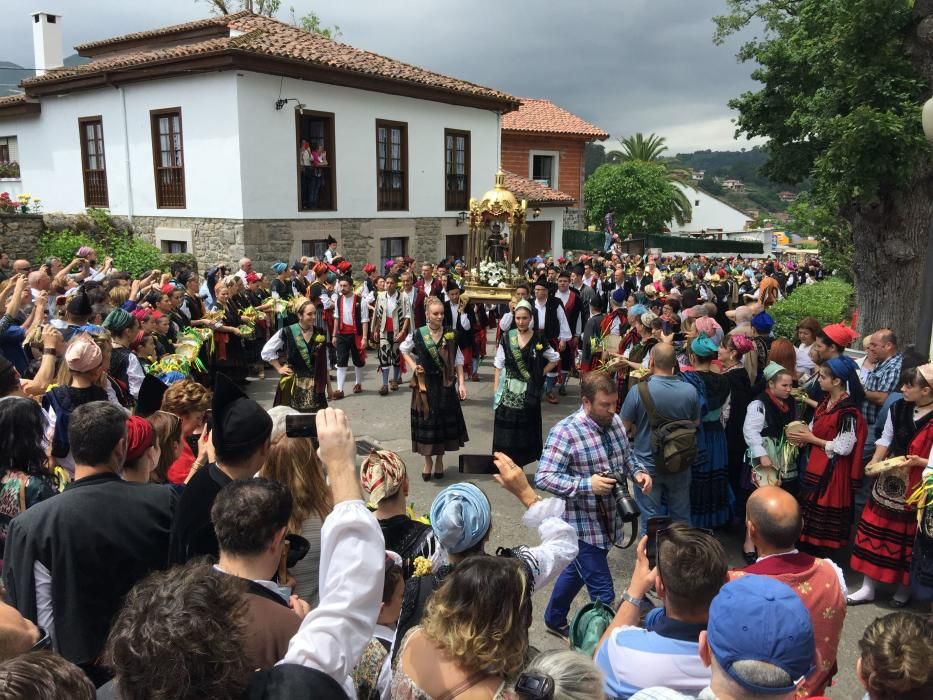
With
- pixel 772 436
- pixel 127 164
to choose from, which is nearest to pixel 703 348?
pixel 772 436

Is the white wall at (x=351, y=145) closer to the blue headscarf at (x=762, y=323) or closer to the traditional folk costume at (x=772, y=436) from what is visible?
the blue headscarf at (x=762, y=323)

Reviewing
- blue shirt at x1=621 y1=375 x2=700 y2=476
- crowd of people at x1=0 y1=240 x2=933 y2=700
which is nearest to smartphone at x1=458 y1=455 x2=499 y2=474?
crowd of people at x1=0 y1=240 x2=933 y2=700

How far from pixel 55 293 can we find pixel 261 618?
8.23 m

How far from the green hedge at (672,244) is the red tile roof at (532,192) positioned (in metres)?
5.72

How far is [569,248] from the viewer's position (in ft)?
108

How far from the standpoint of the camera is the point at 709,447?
214 inches

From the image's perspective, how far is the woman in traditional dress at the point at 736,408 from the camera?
5717 millimetres

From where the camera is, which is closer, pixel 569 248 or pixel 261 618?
pixel 261 618

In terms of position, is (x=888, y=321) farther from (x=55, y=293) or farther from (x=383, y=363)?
(x=55, y=293)

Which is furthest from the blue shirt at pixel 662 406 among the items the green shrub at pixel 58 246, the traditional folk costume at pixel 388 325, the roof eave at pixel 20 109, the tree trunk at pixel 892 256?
the roof eave at pixel 20 109

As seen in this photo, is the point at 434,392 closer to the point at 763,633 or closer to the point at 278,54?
the point at 763,633

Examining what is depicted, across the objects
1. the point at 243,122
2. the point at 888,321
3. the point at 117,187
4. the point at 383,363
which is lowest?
the point at 383,363

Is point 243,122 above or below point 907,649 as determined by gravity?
above

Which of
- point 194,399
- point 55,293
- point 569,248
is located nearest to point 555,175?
point 569,248
